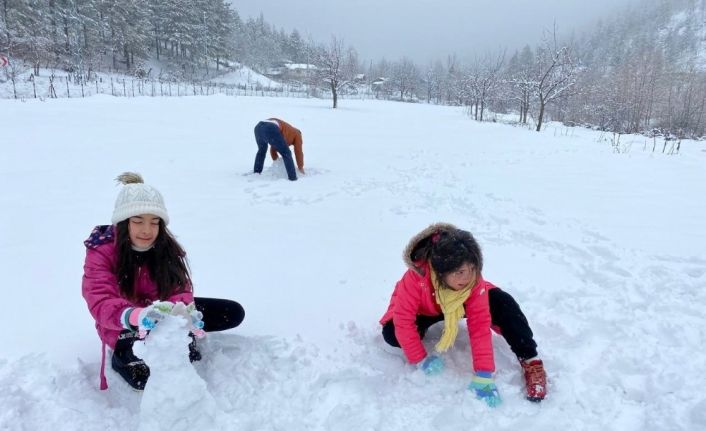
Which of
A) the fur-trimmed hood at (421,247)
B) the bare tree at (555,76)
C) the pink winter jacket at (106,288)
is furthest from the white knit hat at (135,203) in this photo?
the bare tree at (555,76)

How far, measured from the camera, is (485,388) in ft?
6.44

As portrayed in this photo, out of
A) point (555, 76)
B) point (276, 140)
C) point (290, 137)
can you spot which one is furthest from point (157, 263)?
point (555, 76)

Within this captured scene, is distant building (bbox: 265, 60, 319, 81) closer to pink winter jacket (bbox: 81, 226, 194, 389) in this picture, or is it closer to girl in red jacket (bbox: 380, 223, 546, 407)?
pink winter jacket (bbox: 81, 226, 194, 389)

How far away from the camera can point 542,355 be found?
225 centimetres

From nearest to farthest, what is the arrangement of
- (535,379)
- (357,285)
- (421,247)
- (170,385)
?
(170,385), (535,379), (421,247), (357,285)

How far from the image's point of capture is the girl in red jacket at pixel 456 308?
1944mm

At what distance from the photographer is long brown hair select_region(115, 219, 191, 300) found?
6.45 feet

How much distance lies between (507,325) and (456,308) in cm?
36

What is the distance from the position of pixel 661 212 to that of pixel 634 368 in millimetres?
3366

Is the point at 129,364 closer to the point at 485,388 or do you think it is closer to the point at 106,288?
the point at 106,288

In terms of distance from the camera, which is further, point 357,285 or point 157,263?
point 357,285

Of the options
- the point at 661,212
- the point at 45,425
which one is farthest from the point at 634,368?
the point at 661,212

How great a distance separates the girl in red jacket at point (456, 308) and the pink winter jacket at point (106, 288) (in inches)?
47.2

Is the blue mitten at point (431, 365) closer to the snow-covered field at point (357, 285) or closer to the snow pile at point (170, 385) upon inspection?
the snow-covered field at point (357, 285)
